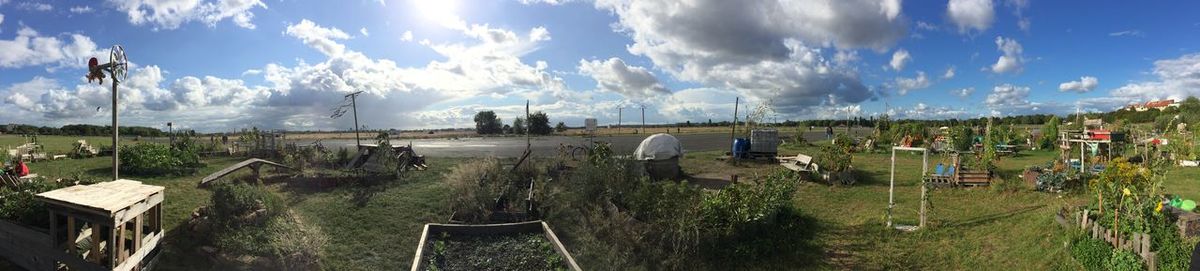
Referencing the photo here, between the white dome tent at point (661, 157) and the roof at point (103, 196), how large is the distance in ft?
38.3

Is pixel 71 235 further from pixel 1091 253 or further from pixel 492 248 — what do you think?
pixel 1091 253

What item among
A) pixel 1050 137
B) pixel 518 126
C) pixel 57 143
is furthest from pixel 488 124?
pixel 1050 137

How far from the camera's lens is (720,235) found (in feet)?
29.4

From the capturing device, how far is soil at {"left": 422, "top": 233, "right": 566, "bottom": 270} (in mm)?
7473

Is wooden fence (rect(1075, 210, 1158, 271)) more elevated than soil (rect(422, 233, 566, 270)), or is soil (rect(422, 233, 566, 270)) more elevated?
wooden fence (rect(1075, 210, 1158, 271))

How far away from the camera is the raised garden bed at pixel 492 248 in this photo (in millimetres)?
7445

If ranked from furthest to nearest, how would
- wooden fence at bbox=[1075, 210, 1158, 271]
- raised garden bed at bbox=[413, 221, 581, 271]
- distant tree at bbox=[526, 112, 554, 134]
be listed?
distant tree at bbox=[526, 112, 554, 134] < raised garden bed at bbox=[413, 221, 581, 271] < wooden fence at bbox=[1075, 210, 1158, 271]

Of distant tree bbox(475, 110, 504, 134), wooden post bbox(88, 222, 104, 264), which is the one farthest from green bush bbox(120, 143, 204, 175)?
distant tree bbox(475, 110, 504, 134)

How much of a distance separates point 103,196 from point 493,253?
503cm

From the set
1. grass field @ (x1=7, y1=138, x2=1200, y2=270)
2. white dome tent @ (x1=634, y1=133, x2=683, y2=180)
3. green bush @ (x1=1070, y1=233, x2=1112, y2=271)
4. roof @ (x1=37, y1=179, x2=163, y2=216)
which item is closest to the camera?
roof @ (x1=37, y1=179, x2=163, y2=216)

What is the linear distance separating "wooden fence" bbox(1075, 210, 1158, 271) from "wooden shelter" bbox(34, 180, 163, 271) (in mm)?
11972

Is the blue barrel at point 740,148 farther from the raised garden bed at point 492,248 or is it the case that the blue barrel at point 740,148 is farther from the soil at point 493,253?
the soil at point 493,253

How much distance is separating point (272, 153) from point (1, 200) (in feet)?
47.3

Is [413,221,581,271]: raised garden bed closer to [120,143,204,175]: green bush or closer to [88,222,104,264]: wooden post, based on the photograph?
[88,222,104,264]: wooden post
